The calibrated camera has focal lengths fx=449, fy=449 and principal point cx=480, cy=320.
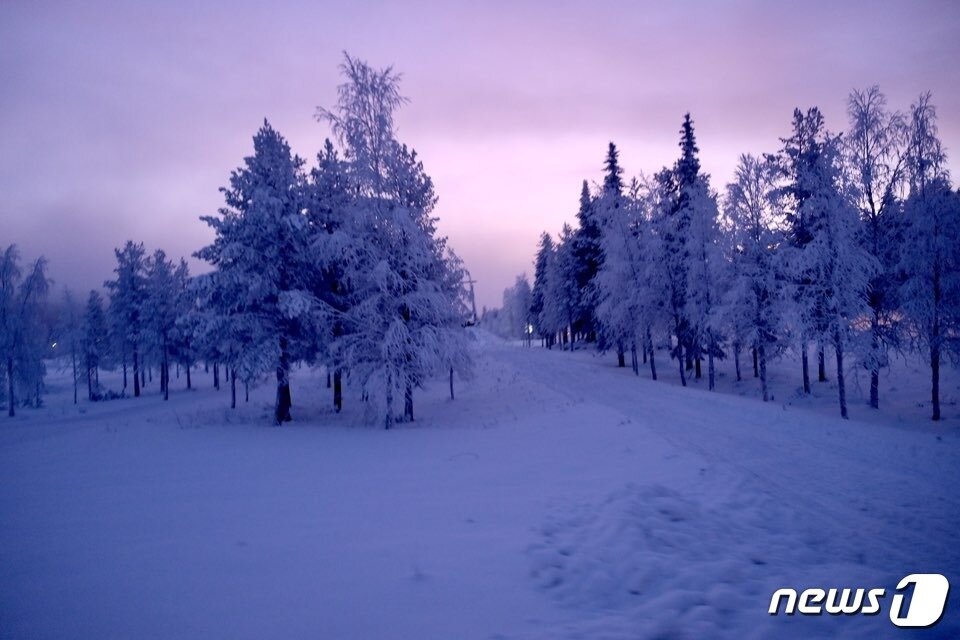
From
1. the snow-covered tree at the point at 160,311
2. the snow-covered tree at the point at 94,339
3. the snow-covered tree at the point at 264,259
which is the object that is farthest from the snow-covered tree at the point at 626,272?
the snow-covered tree at the point at 94,339

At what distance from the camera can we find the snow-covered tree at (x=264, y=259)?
19.0m

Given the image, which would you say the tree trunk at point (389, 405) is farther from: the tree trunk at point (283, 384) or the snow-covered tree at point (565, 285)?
the snow-covered tree at point (565, 285)

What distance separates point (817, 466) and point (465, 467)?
24.9 ft

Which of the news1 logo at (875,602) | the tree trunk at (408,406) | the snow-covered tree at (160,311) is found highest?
the snow-covered tree at (160,311)

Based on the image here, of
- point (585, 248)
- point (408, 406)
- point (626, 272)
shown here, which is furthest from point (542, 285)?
point (408, 406)

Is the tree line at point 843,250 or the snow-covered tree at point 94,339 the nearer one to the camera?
the tree line at point 843,250

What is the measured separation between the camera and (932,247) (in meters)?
19.5

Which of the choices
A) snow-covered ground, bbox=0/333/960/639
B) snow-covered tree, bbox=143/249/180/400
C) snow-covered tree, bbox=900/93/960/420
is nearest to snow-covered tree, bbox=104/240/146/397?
snow-covered tree, bbox=143/249/180/400

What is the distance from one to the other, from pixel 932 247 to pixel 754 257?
6.60 meters

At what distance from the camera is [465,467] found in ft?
33.9

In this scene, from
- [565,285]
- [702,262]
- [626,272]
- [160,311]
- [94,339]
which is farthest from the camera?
[565,285]

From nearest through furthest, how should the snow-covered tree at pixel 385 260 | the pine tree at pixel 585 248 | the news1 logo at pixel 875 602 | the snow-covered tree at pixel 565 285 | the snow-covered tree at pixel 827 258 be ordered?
the news1 logo at pixel 875 602
the snow-covered tree at pixel 385 260
the snow-covered tree at pixel 827 258
the pine tree at pixel 585 248
the snow-covered tree at pixel 565 285

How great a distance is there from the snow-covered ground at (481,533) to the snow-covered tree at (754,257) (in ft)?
33.5

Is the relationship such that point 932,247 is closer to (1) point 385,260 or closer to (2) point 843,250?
(2) point 843,250
